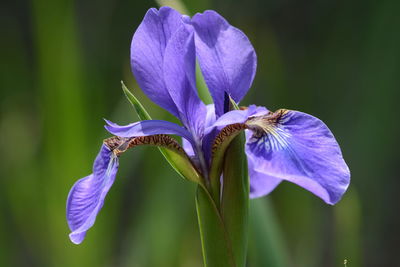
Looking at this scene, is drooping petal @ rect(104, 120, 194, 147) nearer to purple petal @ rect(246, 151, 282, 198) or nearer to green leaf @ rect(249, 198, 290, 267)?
purple petal @ rect(246, 151, 282, 198)

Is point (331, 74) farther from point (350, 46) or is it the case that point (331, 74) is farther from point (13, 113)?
point (13, 113)

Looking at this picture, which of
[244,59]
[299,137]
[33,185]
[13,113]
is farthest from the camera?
[13,113]

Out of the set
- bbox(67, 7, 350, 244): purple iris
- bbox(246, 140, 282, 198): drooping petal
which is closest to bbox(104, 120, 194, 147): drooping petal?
bbox(67, 7, 350, 244): purple iris

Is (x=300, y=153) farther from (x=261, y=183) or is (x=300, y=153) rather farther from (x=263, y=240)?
(x=263, y=240)

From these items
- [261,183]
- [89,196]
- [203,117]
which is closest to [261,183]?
[261,183]

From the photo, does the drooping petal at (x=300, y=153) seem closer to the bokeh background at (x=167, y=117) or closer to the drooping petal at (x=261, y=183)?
the drooping petal at (x=261, y=183)

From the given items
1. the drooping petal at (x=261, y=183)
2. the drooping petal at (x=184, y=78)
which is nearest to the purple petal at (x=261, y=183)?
the drooping petal at (x=261, y=183)

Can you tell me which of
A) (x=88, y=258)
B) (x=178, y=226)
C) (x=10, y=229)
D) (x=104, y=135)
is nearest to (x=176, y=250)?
(x=178, y=226)
